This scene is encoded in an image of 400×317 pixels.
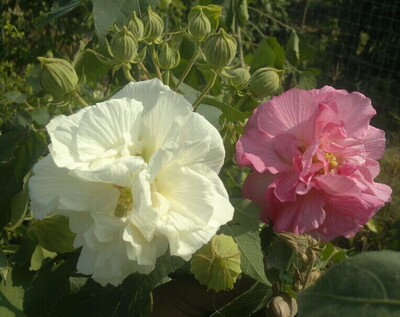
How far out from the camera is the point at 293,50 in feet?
3.76

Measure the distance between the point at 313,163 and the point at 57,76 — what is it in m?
0.26

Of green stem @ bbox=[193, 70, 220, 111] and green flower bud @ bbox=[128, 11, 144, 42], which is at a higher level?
green flower bud @ bbox=[128, 11, 144, 42]

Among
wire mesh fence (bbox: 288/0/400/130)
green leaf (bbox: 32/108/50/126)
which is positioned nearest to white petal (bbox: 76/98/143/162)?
green leaf (bbox: 32/108/50/126)

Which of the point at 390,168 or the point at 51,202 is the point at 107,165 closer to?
the point at 51,202

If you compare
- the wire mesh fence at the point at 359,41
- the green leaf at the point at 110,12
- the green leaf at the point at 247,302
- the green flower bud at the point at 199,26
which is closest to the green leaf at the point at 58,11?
the green leaf at the point at 110,12

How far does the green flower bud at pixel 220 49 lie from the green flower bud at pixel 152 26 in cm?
5

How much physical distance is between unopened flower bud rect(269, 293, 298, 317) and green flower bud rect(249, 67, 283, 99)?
0.20m

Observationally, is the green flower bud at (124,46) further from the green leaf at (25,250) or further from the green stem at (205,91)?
the green leaf at (25,250)

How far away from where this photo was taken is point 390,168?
2795 mm

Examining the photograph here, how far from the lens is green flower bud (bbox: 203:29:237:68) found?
1.98 ft

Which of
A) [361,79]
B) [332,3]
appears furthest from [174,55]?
[332,3]

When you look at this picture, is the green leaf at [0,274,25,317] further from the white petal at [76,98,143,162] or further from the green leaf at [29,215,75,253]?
the white petal at [76,98,143,162]

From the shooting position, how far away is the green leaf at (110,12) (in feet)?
2.19

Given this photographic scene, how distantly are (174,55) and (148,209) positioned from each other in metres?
0.23
